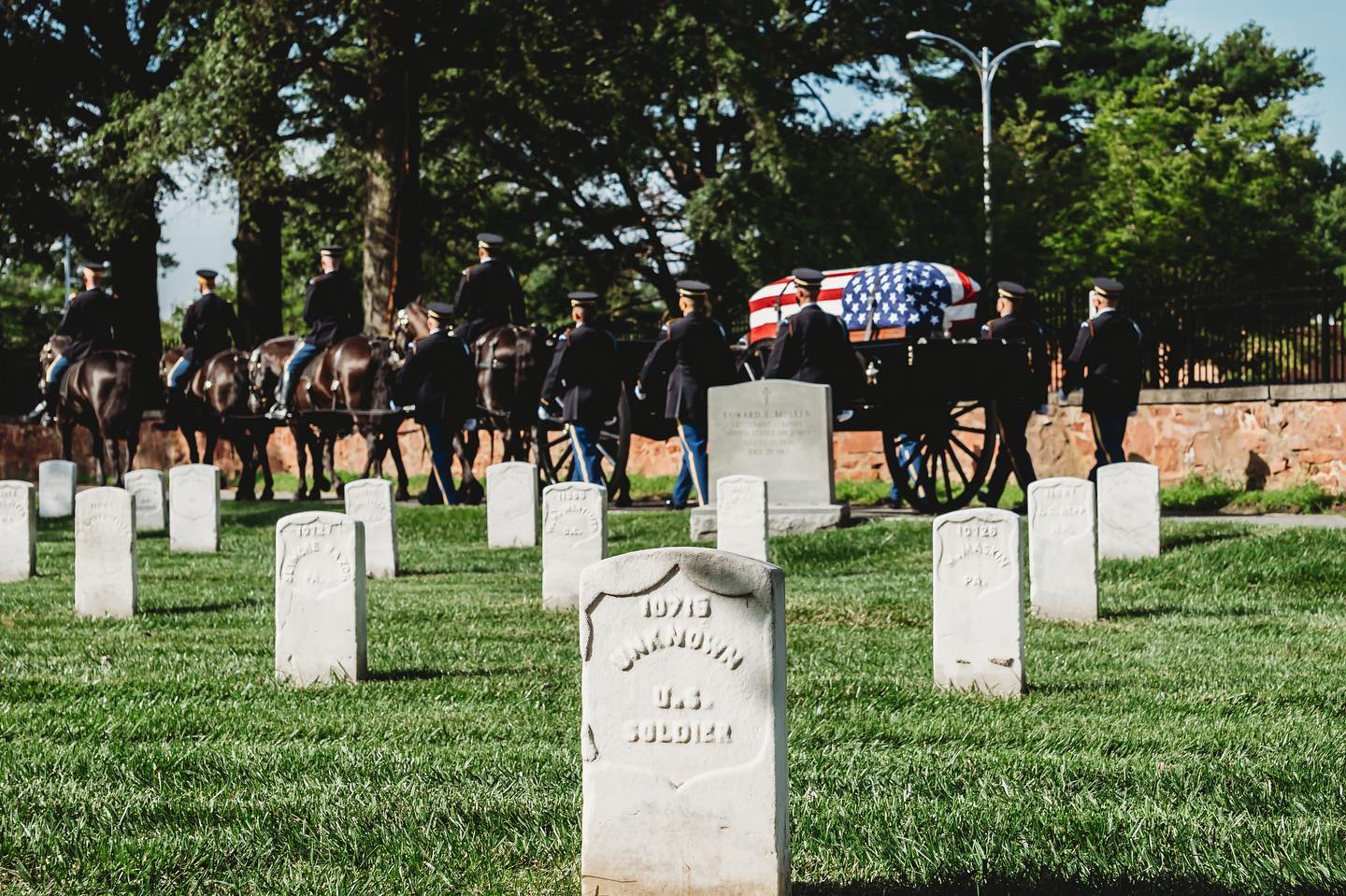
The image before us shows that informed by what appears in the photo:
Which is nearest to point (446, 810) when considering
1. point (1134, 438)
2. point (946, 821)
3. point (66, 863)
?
point (66, 863)

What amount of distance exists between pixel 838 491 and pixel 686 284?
15.2 ft

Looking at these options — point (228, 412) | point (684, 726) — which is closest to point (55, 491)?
point (228, 412)

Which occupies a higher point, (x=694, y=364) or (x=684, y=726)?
(x=694, y=364)

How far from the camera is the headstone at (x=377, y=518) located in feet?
43.1

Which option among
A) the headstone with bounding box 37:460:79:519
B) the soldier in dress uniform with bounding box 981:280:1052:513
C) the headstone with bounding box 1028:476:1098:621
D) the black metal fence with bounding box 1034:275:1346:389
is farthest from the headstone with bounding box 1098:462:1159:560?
the headstone with bounding box 37:460:79:519

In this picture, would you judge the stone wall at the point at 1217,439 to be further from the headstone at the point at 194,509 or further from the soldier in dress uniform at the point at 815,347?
the headstone at the point at 194,509

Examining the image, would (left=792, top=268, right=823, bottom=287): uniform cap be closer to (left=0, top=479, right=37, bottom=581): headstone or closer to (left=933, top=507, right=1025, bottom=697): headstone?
(left=0, top=479, right=37, bottom=581): headstone

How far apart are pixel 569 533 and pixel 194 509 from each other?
595cm

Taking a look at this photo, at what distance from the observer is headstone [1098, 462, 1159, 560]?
42.5 feet

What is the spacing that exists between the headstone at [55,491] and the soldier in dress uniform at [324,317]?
9.13 ft

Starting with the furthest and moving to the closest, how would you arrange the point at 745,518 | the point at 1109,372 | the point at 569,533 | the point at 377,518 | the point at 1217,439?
the point at 1217,439 → the point at 1109,372 → the point at 377,518 → the point at 745,518 → the point at 569,533

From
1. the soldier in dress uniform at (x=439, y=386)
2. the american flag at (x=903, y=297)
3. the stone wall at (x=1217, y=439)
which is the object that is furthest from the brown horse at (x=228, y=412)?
the american flag at (x=903, y=297)

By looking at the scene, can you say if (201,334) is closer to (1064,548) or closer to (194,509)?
(194,509)

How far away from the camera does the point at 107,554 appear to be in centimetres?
1095
